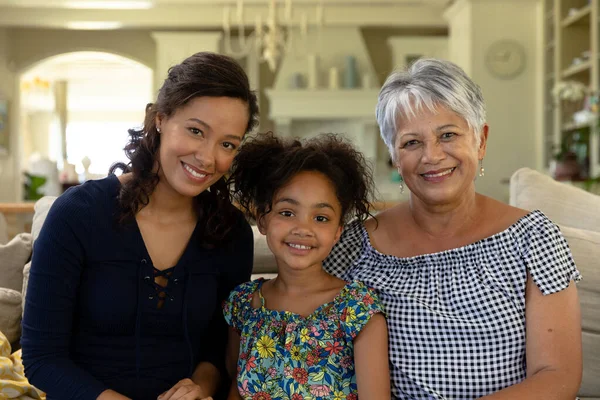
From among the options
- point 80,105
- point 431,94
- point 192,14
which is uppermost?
point 192,14

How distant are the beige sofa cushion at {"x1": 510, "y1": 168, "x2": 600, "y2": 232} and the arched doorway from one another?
8.02 metres

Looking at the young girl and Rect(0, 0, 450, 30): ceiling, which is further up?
Rect(0, 0, 450, 30): ceiling

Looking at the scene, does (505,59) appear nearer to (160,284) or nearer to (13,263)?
(13,263)

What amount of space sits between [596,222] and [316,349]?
3.50 ft

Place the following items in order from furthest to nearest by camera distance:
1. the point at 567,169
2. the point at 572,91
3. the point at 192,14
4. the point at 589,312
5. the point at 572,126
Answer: the point at 192,14 → the point at 572,126 → the point at 567,169 → the point at 572,91 → the point at 589,312

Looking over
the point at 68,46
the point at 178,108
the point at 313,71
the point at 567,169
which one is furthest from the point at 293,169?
the point at 68,46

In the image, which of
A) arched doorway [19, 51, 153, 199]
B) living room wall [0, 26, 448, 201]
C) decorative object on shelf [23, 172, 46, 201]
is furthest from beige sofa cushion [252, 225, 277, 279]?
arched doorway [19, 51, 153, 199]

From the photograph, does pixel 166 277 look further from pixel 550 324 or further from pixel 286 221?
pixel 550 324

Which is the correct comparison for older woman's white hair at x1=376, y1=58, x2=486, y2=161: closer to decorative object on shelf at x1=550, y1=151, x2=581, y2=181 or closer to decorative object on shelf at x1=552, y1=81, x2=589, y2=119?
decorative object on shelf at x1=552, y1=81, x2=589, y2=119

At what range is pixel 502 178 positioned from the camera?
25.4 feet

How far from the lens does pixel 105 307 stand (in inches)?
60.3

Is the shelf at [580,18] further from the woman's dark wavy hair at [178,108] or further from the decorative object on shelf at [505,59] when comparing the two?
the woman's dark wavy hair at [178,108]

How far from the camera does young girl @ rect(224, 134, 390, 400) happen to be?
149 cm

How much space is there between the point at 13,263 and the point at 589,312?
5.39ft
